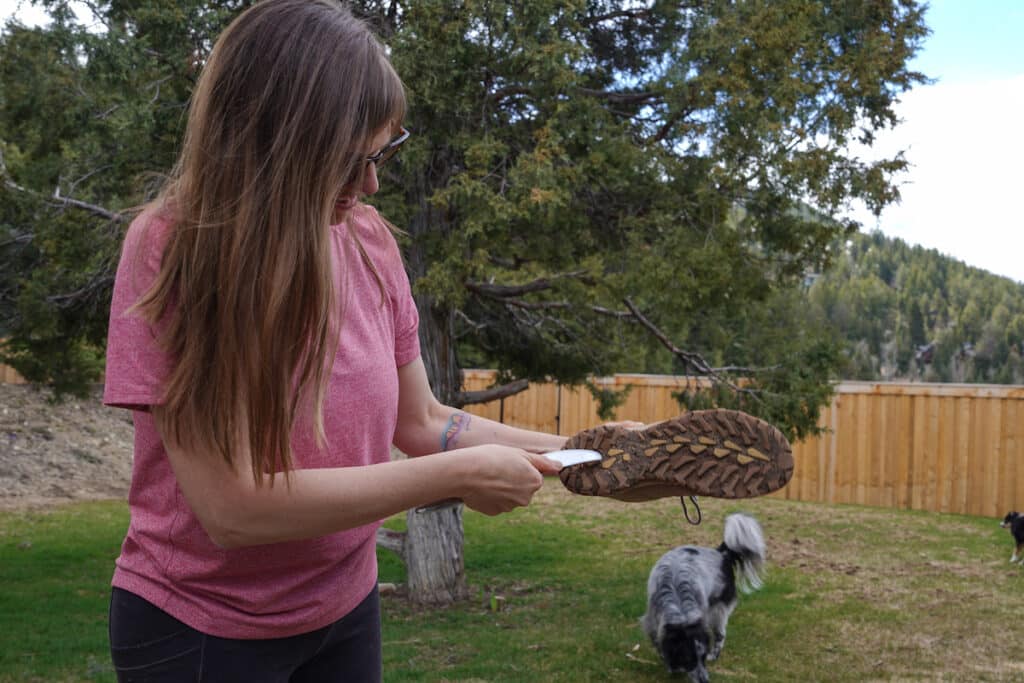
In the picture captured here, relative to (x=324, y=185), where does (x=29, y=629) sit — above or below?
below

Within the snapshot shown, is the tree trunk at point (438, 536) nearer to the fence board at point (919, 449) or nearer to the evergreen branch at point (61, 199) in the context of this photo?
the evergreen branch at point (61, 199)

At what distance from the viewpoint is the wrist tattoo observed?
221 centimetres

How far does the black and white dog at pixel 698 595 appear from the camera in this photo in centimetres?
681

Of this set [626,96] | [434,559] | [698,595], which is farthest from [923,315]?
[698,595]

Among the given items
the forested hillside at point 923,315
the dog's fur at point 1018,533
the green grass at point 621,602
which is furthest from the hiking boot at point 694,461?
the forested hillside at point 923,315

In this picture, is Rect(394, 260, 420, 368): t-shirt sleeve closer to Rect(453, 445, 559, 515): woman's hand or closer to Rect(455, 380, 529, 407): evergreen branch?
Rect(453, 445, 559, 515): woman's hand

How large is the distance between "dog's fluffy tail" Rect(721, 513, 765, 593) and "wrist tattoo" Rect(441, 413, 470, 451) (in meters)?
6.20

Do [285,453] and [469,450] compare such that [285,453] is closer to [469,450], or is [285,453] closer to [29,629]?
[469,450]

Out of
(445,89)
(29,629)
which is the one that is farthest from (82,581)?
(445,89)

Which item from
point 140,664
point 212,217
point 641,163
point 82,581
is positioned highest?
point 641,163

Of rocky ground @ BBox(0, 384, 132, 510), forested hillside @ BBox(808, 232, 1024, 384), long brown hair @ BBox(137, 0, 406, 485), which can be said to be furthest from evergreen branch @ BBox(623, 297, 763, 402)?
forested hillside @ BBox(808, 232, 1024, 384)

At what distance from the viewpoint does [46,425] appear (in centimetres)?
1764

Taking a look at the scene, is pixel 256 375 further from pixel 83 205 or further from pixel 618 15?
pixel 618 15

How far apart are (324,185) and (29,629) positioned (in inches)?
307
